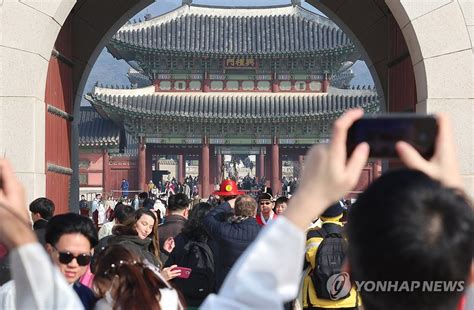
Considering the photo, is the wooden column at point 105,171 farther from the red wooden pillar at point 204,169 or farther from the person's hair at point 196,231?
the person's hair at point 196,231

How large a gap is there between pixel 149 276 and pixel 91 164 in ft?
108

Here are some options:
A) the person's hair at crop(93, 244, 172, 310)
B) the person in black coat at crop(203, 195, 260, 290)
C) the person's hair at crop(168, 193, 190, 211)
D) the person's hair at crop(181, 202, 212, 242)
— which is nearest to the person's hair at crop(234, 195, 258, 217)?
the person in black coat at crop(203, 195, 260, 290)

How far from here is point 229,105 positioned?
34750 mm

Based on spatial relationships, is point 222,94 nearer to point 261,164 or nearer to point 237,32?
point 237,32

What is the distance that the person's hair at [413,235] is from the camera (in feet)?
5.24

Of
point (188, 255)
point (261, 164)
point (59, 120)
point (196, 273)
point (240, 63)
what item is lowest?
point (196, 273)

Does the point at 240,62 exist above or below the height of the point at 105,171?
above

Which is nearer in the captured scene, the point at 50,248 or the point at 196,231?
the point at 50,248

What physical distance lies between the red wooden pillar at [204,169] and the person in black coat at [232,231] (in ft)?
95.5

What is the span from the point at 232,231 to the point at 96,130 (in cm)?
3049

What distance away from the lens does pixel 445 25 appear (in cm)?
787

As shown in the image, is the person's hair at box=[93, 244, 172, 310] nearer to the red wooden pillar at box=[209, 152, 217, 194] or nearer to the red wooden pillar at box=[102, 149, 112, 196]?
the red wooden pillar at box=[102, 149, 112, 196]

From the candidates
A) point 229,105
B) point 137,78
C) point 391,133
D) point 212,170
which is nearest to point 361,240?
point 391,133

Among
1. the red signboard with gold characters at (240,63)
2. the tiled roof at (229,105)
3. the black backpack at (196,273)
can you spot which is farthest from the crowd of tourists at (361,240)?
the red signboard with gold characters at (240,63)
